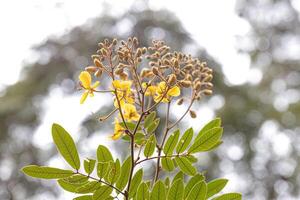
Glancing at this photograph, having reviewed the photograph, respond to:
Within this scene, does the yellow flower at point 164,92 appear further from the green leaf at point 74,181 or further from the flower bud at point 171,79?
the green leaf at point 74,181

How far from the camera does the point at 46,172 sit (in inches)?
30.5

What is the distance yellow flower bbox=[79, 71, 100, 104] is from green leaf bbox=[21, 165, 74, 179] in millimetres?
157

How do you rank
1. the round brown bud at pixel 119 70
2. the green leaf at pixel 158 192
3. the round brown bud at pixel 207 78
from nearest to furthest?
the green leaf at pixel 158 192
the round brown bud at pixel 119 70
the round brown bud at pixel 207 78

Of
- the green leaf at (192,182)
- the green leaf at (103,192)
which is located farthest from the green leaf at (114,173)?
the green leaf at (192,182)

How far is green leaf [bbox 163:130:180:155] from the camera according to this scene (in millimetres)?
869

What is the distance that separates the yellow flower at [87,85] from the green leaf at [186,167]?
0.65 feet

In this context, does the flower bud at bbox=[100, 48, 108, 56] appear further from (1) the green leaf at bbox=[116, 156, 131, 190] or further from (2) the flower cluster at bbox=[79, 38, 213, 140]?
(1) the green leaf at bbox=[116, 156, 131, 190]

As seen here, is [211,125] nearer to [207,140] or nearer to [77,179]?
[207,140]

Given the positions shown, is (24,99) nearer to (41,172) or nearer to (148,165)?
(148,165)

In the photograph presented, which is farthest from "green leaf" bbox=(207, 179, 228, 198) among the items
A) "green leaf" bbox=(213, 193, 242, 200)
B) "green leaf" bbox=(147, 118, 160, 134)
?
"green leaf" bbox=(147, 118, 160, 134)

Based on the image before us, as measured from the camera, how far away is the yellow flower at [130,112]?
88 cm

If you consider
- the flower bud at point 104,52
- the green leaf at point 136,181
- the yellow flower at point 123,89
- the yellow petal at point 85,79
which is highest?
the flower bud at point 104,52

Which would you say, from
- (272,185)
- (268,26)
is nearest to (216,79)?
(272,185)

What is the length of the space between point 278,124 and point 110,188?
5.00 meters
